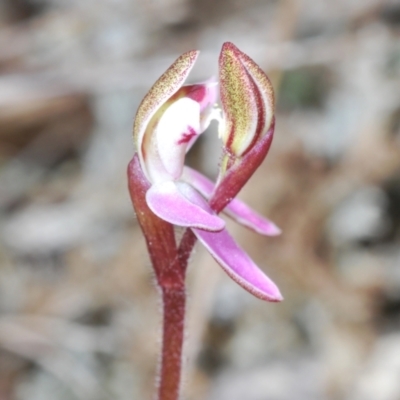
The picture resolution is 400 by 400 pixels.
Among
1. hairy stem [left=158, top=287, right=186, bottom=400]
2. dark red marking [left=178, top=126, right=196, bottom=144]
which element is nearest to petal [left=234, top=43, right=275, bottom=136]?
dark red marking [left=178, top=126, right=196, bottom=144]

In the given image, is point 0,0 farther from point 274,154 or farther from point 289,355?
point 289,355

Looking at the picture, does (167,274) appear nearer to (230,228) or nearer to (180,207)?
(180,207)

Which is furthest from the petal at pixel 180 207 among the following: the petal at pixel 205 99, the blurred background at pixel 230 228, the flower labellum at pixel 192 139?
the blurred background at pixel 230 228

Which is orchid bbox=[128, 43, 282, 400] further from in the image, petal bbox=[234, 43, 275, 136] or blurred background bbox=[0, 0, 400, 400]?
blurred background bbox=[0, 0, 400, 400]

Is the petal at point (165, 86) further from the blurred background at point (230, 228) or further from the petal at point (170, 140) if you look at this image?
the blurred background at point (230, 228)

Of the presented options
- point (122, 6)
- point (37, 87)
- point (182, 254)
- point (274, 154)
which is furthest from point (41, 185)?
point (182, 254)

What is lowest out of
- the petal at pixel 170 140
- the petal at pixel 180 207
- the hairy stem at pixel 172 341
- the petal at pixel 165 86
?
the hairy stem at pixel 172 341

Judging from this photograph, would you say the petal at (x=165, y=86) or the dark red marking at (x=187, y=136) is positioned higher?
the petal at (x=165, y=86)
